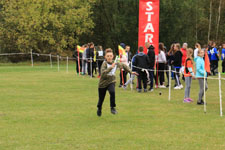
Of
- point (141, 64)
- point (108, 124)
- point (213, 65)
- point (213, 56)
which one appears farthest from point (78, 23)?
point (108, 124)

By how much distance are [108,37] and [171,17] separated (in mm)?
9142

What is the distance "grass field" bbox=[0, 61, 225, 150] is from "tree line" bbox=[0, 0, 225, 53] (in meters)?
33.2

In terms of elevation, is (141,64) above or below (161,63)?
above

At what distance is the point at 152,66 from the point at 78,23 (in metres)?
33.0

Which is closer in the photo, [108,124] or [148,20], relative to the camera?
[108,124]

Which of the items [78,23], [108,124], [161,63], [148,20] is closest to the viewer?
[108,124]

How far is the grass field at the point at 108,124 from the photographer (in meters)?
8.80

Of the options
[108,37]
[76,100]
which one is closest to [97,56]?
[76,100]

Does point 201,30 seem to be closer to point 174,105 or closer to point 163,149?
point 174,105

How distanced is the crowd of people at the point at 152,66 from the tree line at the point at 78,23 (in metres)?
18.4

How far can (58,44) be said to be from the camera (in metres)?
51.5

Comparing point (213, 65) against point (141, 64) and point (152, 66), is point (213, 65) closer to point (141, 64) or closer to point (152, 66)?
point (152, 66)

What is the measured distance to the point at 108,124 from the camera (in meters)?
11.1

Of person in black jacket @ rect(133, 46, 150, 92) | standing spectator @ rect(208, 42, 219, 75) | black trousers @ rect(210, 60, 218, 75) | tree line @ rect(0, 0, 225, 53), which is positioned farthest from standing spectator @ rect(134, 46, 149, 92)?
tree line @ rect(0, 0, 225, 53)
